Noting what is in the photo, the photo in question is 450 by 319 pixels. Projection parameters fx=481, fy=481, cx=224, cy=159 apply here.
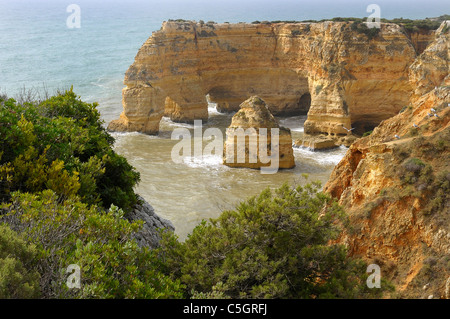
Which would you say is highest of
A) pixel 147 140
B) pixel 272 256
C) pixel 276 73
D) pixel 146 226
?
pixel 276 73

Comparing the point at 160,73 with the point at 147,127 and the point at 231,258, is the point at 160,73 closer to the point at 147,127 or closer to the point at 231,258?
the point at 147,127

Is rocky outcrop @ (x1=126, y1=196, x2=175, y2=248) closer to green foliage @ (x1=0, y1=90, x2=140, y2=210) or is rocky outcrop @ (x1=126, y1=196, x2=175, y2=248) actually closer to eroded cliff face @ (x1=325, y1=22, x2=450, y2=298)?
green foliage @ (x1=0, y1=90, x2=140, y2=210)

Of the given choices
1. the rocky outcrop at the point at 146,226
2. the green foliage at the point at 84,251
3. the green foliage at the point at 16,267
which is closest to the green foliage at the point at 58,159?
the rocky outcrop at the point at 146,226

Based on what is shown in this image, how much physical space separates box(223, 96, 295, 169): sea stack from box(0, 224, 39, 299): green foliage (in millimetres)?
21982

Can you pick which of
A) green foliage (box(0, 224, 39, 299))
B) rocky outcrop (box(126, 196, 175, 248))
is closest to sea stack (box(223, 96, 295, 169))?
rocky outcrop (box(126, 196, 175, 248))

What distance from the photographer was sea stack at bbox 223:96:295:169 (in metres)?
28.7

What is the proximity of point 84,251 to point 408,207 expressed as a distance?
697cm

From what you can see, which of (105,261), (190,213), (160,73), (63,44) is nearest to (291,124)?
(160,73)

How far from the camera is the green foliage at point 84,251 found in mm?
7020

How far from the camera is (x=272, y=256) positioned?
29.6 ft

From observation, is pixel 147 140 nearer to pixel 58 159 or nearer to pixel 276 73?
pixel 276 73

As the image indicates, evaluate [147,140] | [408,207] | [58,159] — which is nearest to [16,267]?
[58,159]

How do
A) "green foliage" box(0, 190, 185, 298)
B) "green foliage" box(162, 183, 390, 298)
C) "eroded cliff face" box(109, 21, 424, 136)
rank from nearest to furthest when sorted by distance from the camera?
1. "green foliage" box(0, 190, 185, 298)
2. "green foliage" box(162, 183, 390, 298)
3. "eroded cliff face" box(109, 21, 424, 136)

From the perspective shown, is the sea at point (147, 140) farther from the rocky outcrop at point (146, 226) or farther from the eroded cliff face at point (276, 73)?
the rocky outcrop at point (146, 226)
